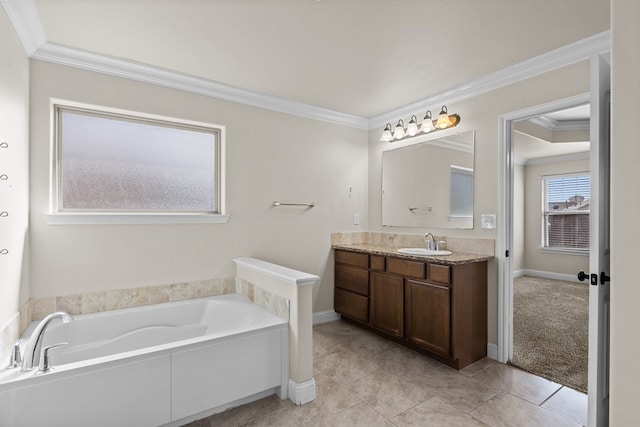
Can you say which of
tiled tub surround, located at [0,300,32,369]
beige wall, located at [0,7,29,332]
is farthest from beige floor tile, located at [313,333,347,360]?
beige wall, located at [0,7,29,332]

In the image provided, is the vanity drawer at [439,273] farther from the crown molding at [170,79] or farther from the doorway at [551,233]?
the crown molding at [170,79]

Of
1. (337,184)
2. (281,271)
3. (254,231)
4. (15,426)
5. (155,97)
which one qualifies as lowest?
(15,426)

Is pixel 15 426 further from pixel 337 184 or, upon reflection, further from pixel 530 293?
pixel 530 293

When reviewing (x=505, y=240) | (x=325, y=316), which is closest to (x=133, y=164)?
(x=325, y=316)

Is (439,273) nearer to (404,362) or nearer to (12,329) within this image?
(404,362)

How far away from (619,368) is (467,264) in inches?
65.9

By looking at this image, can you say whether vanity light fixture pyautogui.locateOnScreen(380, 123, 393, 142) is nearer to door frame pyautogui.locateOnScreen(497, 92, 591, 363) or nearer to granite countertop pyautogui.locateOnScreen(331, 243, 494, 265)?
door frame pyautogui.locateOnScreen(497, 92, 591, 363)

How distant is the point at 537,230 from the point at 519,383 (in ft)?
15.2

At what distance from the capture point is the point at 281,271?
2.39 metres

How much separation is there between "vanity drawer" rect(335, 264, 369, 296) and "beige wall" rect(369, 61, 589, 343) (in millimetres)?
862

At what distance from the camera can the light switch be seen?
271cm

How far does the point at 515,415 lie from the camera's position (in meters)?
1.94

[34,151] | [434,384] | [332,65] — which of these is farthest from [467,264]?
[34,151]

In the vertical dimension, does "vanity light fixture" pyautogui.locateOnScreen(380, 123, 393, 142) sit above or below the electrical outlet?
above
